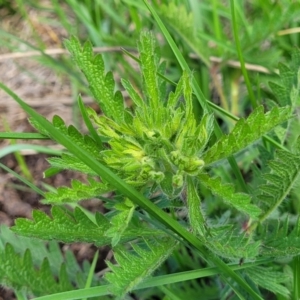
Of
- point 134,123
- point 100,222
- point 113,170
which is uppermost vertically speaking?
point 134,123

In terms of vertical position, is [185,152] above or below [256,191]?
above

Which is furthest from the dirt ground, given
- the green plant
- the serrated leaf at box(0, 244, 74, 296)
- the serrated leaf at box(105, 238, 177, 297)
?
the serrated leaf at box(105, 238, 177, 297)

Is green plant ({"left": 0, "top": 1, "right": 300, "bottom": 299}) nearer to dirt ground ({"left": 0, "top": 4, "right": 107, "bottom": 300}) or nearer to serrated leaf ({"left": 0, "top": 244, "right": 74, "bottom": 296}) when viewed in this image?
serrated leaf ({"left": 0, "top": 244, "right": 74, "bottom": 296})

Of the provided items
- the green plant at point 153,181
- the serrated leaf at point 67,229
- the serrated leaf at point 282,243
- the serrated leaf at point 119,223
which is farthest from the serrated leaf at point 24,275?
the serrated leaf at point 282,243

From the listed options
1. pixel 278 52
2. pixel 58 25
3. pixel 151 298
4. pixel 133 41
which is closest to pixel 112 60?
pixel 133 41

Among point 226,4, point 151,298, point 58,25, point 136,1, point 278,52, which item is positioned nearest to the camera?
point 151,298

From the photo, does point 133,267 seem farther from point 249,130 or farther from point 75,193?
point 249,130

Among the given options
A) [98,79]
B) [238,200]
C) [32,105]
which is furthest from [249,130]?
[32,105]

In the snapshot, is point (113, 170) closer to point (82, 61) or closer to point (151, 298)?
point (82, 61)
